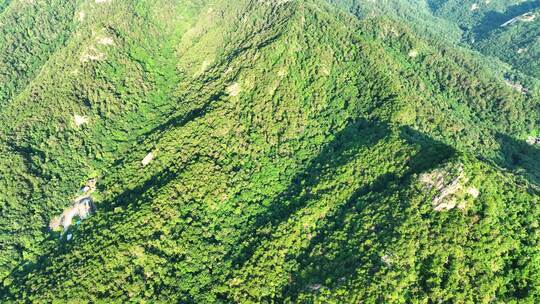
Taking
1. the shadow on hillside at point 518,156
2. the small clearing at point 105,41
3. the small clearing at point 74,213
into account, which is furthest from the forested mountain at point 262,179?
the small clearing at point 105,41

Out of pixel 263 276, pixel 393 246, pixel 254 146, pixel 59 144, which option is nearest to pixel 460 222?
pixel 393 246

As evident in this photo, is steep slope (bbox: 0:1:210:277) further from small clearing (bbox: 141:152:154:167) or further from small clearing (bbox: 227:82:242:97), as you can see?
small clearing (bbox: 227:82:242:97)

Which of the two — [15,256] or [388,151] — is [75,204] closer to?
[15,256]

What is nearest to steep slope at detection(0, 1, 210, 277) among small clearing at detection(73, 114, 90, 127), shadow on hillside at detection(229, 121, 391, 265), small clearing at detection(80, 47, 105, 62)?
small clearing at detection(80, 47, 105, 62)

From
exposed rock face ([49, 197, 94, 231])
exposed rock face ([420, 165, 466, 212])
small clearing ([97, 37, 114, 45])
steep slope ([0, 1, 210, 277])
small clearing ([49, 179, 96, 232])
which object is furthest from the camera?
small clearing ([97, 37, 114, 45])

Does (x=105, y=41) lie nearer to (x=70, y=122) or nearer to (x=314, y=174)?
(x=70, y=122)

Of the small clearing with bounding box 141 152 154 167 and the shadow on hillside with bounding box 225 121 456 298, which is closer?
the shadow on hillside with bounding box 225 121 456 298
